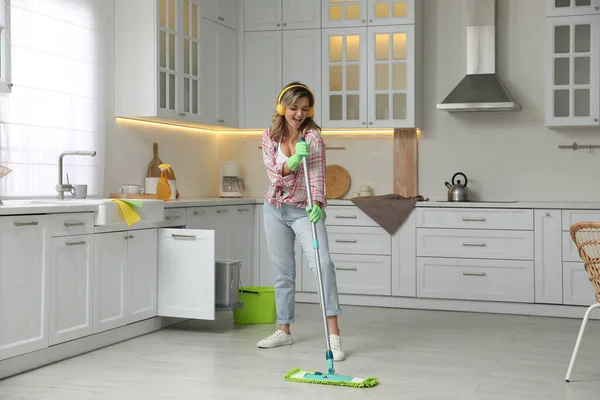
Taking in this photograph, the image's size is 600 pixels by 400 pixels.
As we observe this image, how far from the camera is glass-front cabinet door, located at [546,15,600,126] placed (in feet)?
19.9

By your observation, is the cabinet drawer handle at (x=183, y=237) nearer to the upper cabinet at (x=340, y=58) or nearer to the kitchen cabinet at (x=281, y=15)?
the upper cabinet at (x=340, y=58)

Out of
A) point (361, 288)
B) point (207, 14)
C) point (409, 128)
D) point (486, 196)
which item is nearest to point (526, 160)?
point (486, 196)

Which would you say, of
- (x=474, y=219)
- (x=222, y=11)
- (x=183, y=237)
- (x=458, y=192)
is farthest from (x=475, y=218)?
(x=222, y=11)

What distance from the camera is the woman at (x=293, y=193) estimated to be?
4340 millimetres

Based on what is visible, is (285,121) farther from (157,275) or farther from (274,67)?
(274,67)

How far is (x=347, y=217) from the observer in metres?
6.39

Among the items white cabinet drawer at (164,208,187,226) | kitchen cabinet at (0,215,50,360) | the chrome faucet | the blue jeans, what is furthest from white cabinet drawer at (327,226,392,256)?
kitchen cabinet at (0,215,50,360)

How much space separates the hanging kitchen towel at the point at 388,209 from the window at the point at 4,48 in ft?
9.39

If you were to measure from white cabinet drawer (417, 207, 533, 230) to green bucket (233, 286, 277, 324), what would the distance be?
1.39 m

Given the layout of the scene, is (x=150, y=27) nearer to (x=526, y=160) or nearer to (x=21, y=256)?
(x=21, y=256)

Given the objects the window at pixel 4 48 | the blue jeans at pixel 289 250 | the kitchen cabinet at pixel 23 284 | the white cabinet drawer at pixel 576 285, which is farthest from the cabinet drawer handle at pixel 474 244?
the window at pixel 4 48

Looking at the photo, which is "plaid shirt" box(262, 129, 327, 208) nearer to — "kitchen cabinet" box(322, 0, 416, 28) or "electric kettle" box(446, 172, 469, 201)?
"electric kettle" box(446, 172, 469, 201)

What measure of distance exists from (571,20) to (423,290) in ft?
7.20

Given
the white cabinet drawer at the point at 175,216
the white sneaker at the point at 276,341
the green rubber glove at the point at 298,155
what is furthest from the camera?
the white cabinet drawer at the point at 175,216
